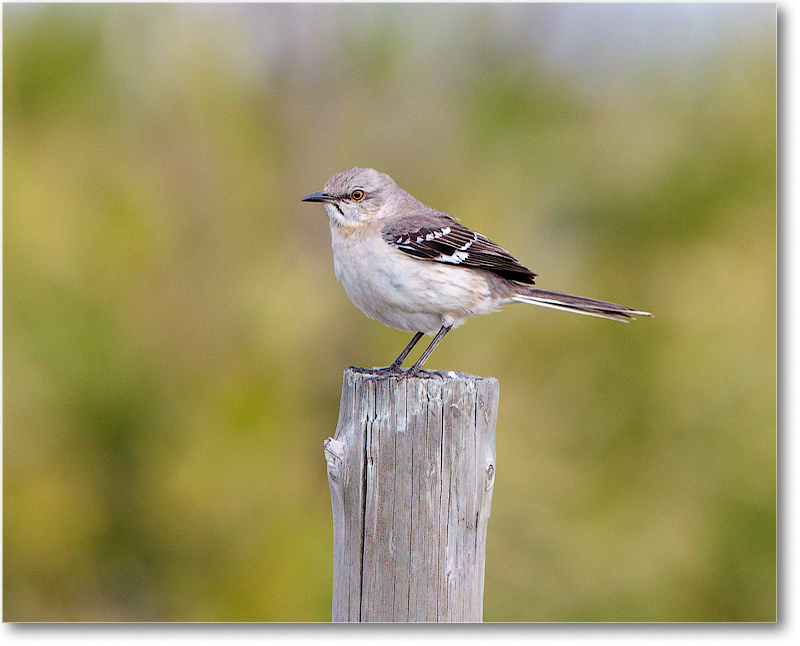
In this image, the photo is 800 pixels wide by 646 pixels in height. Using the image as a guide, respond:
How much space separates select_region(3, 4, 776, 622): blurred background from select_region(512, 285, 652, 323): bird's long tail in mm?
1675

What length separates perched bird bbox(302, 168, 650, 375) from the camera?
3408 millimetres

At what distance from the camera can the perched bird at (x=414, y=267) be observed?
3408 mm

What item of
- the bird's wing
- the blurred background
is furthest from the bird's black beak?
the blurred background

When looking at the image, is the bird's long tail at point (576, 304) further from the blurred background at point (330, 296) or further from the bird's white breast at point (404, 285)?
the blurred background at point (330, 296)

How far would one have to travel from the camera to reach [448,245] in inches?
142

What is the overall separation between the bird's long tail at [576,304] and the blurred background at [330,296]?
5.50ft

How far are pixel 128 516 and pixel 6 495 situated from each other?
78cm

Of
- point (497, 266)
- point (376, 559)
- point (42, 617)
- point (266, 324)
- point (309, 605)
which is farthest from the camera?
point (266, 324)

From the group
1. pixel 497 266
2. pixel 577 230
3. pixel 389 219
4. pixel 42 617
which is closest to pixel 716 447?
pixel 577 230

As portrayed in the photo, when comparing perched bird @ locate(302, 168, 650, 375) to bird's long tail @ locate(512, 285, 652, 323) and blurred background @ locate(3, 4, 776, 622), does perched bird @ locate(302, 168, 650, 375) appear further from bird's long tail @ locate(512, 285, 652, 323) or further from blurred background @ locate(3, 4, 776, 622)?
blurred background @ locate(3, 4, 776, 622)

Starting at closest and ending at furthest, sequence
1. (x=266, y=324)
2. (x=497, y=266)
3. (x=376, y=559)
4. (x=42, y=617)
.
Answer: (x=376, y=559) → (x=497, y=266) → (x=42, y=617) → (x=266, y=324)

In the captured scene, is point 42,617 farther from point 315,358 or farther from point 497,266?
point 497,266

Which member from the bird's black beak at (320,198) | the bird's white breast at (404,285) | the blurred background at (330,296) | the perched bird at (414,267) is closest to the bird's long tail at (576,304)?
the perched bird at (414,267)

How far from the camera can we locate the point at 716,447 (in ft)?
15.9
